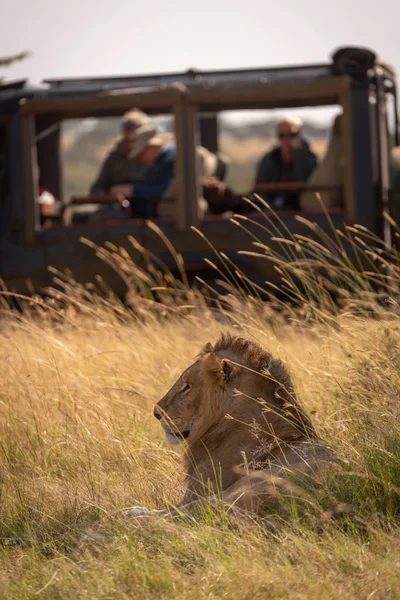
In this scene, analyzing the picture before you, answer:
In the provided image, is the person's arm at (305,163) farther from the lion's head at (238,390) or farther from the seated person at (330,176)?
the lion's head at (238,390)

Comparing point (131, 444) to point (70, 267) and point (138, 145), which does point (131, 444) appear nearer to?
point (70, 267)

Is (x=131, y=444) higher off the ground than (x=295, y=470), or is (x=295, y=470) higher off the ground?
(x=295, y=470)

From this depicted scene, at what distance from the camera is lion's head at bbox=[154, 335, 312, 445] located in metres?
4.02

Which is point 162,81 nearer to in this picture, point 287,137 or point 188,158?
point 188,158

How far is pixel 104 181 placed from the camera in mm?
10047

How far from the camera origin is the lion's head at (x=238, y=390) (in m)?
4.02

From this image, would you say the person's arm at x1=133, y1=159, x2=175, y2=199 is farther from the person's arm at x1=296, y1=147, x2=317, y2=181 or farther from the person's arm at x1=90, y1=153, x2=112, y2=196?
the person's arm at x1=296, y1=147, x2=317, y2=181

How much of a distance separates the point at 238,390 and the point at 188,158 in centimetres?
481

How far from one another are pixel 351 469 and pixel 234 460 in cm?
45

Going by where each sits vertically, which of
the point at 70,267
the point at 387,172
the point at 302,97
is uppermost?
the point at 302,97

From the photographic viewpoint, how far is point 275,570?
329cm

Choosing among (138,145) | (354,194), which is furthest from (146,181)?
(354,194)

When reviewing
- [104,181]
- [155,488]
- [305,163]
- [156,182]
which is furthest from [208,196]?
[155,488]

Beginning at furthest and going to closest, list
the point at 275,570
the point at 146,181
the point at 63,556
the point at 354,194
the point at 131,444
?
the point at 146,181 → the point at 354,194 → the point at 131,444 → the point at 63,556 → the point at 275,570
